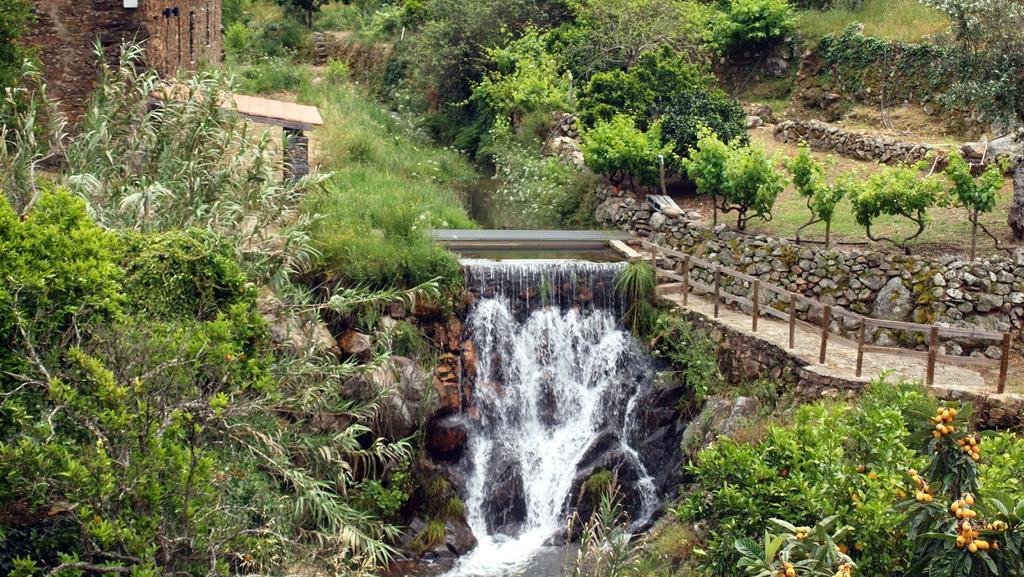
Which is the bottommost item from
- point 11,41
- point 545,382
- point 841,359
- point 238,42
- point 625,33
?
point 545,382

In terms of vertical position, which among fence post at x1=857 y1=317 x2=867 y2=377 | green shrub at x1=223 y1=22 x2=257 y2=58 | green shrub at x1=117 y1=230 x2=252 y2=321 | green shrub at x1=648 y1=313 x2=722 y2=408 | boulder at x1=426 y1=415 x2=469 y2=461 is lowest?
boulder at x1=426 y1=415 x2=469 y2=461

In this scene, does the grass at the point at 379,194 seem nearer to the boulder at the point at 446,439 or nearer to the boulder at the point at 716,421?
the boulder at the point at 446,439

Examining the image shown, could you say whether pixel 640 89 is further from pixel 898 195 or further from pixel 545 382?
pixel 545 382

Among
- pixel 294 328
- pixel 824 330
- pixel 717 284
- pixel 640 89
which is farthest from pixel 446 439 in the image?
pixel 640 89

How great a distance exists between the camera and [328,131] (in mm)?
22719

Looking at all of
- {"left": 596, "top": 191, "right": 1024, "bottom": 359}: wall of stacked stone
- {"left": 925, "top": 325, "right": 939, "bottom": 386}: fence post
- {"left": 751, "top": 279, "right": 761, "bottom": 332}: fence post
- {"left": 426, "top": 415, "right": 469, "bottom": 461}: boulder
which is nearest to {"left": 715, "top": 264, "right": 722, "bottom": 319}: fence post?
{"left": 751, "top": 279, "right": 761, "bottom": 332}: fence post

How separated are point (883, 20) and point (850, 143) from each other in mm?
5769

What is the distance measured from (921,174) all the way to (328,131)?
487 inches

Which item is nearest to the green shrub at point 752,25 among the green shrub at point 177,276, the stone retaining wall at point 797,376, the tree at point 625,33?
the tree at point 625,33

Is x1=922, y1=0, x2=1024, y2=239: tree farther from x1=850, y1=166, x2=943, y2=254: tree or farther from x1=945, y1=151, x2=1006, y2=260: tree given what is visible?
x1=850, y1=166, x2=943, y2=254: tree

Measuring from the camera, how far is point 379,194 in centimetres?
1875

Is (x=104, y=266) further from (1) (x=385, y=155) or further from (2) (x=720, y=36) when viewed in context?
(2) (x=720, y=36)

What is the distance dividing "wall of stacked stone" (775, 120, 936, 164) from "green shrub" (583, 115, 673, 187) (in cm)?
450

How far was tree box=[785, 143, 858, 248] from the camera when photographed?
51.8 feet
